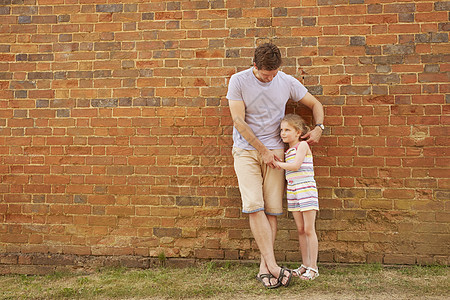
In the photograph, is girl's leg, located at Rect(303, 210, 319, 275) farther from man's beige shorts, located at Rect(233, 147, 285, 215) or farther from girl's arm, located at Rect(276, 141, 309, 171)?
girl's arm, located at Rect(276, 141, 309, 171)

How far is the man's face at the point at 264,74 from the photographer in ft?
9.88

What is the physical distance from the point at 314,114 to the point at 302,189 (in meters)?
0.73

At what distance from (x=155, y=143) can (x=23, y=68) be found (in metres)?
1.63

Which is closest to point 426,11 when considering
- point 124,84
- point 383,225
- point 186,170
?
point 383,225

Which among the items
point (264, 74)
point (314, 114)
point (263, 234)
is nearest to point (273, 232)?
point (263, 234)

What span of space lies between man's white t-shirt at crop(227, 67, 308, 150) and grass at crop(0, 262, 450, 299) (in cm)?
123

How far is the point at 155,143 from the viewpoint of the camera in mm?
3648

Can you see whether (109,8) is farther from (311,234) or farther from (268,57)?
(311,234)

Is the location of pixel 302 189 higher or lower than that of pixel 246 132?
lower

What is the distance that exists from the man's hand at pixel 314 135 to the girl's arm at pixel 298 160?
14 centimetres

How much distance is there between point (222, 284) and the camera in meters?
3.15

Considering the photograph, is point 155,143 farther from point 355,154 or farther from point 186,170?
point 355,154

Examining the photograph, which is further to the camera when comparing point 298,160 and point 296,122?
point 296,122

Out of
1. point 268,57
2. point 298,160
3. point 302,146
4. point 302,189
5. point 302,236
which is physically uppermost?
point 268,57
